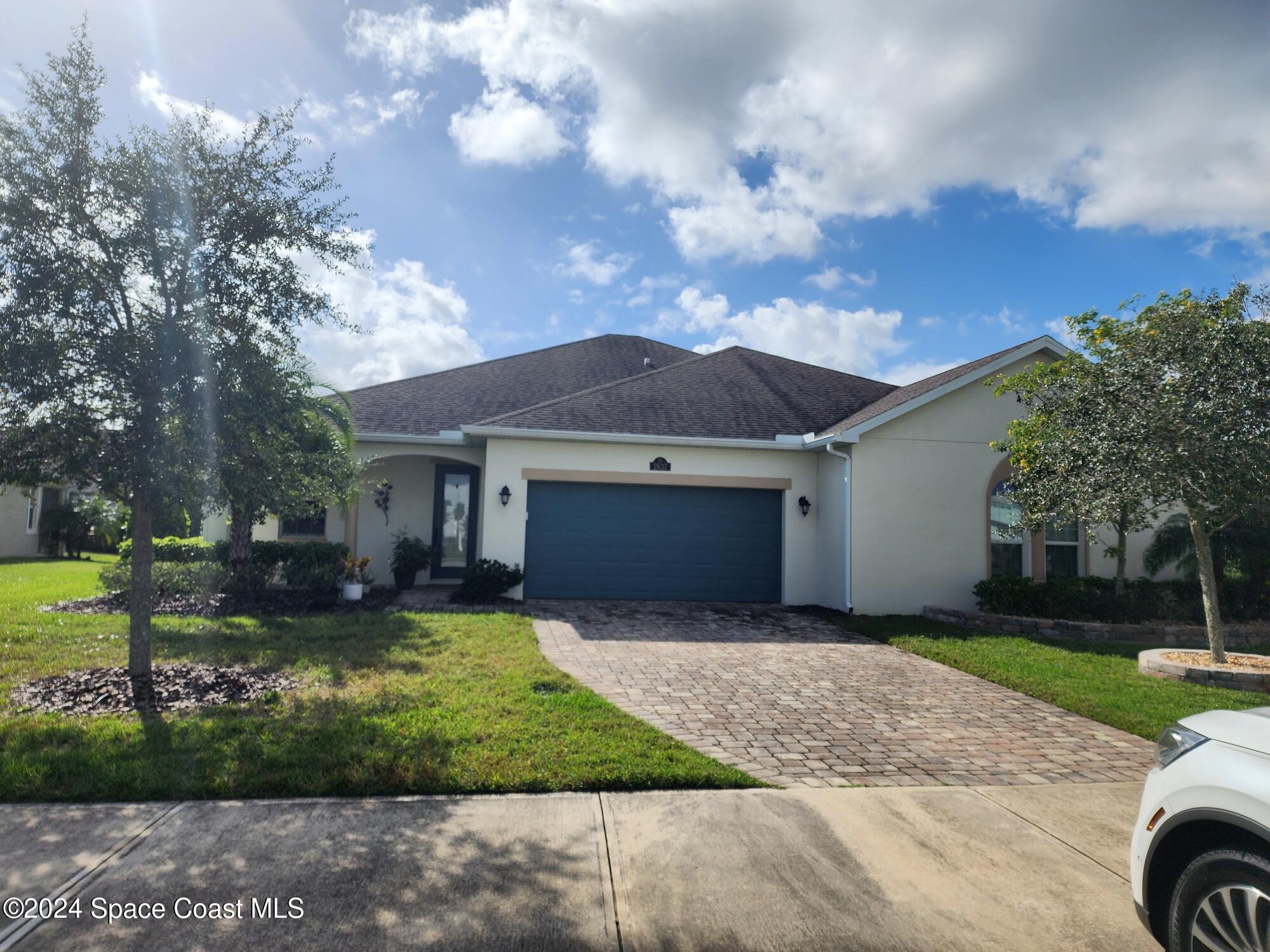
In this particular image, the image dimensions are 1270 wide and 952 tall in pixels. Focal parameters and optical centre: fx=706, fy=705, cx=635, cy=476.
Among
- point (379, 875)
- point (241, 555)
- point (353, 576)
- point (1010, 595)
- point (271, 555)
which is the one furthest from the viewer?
point (271, 555)

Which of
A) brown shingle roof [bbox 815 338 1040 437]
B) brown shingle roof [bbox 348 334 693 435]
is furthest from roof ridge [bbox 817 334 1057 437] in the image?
Result: brown shingle roof [bbox 348 334 693 435]

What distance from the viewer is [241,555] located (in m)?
12.3

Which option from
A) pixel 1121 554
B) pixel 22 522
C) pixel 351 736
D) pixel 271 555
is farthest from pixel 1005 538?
pixel 22 522

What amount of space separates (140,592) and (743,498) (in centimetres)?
1010

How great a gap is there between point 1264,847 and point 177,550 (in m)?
15.2

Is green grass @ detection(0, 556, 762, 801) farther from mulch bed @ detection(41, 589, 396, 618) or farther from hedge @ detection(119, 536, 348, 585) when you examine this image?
hedge @ detection(119, 536, 348, 585)

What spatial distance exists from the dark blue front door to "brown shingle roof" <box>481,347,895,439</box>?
2.47 m

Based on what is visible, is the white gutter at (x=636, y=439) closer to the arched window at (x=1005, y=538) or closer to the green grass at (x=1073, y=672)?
the green grass at (x=1073, y=672)

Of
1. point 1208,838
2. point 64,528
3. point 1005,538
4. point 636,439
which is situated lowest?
point 1208,838

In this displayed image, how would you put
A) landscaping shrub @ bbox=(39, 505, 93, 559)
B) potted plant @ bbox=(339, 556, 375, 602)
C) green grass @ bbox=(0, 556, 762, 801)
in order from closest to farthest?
green grass @ bbox=(0, 556, 762, 801), potted plant @ bbox=(339, 556, 375, 602), landscaping shrub @ bbox=(39, 505, 93, 559)

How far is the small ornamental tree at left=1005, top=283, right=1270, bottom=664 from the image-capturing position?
8242 millimetres

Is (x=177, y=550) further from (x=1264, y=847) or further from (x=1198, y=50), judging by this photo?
A: (x=1198, y=50)

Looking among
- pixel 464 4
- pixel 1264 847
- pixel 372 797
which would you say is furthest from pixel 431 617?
pixel 1264 847

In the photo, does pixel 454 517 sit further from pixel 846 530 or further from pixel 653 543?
pixel 846 530
